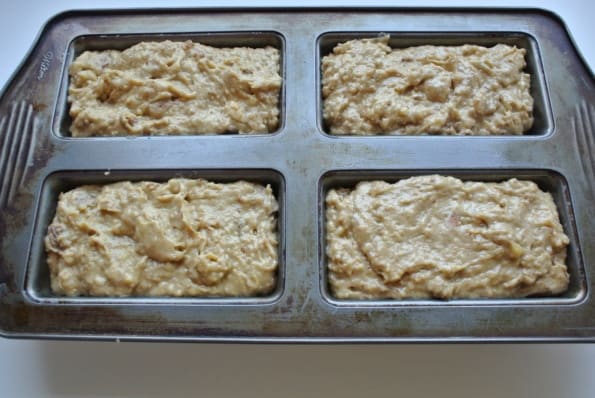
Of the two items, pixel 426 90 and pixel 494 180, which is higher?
pixel 426 90

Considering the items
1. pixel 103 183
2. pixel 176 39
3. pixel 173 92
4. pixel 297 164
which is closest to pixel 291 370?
pixel 297 164

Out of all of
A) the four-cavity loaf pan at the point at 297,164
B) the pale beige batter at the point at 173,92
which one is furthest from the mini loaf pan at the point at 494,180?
the pale beige batter at the point at 173,92

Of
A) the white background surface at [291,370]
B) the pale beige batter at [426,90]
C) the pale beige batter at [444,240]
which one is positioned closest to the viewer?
the pale beige batter at [444,240]

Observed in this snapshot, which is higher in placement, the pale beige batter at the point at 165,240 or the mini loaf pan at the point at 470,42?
the mini loaf pan at the point at 470,42

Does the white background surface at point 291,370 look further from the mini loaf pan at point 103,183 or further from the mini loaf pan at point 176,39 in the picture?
the mini loaf pan at point 176,39

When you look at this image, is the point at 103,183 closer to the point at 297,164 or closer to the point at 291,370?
the point at 297,164

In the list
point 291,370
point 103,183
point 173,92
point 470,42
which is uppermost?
point 470,42
